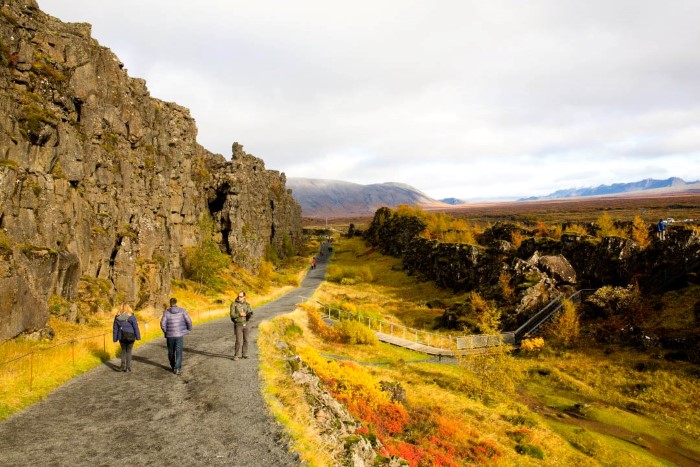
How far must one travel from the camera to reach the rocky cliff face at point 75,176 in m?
21.2

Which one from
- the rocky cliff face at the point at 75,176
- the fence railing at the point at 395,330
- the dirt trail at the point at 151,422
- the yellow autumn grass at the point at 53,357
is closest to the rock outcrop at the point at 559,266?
the fence railing at the point at 395,330

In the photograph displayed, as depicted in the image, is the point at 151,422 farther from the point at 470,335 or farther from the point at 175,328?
the point at 470,335

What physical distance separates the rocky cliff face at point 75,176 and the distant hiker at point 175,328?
783cm

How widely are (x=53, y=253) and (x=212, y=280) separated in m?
29.0

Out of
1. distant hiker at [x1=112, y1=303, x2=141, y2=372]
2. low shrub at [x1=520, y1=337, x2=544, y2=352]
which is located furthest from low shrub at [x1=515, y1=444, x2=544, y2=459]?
distant hiker at [x1=112, y1=303, x2=141, y2=372]

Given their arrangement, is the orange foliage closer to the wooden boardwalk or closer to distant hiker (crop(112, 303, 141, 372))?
distant hiker (crop(112, 303, 141, 372))

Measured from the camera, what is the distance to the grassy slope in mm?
19216

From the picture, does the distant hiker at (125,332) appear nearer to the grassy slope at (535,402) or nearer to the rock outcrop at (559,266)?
the grassy slope at (535,402)

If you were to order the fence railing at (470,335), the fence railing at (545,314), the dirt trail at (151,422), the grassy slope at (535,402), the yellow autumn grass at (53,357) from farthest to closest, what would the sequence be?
the fence railing at (545,314)
the fence railing at (470,335)
the grassy slope at (535,402)
the yellow autumn grass at (53,357)
the dirt trail at (151,422)

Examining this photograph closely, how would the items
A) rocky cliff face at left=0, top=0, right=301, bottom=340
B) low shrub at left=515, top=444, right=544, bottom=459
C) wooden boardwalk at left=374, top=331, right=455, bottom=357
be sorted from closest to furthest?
low shrub at left=515, top=444, right=544, bottom=459, rocky cliff face at left=0, top=0, right=301, bottom=340, wooden boardwalk at left=374, top=331, right=455, bottom=357

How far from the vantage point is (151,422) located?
1091cm

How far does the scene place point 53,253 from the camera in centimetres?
2239

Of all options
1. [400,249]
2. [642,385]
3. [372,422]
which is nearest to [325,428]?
[372,422]

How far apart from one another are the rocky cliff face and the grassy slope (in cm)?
1256
